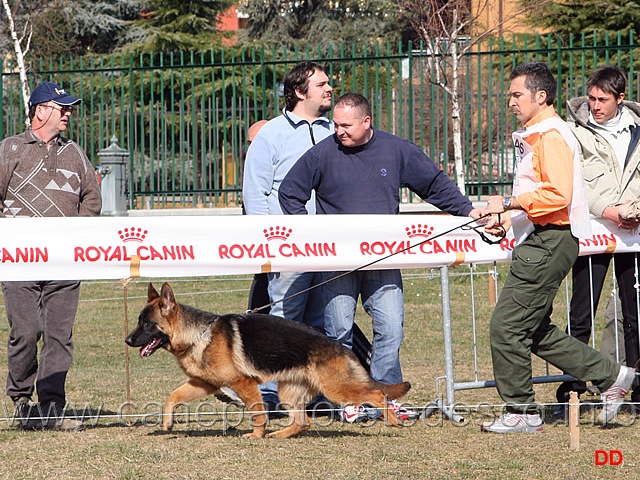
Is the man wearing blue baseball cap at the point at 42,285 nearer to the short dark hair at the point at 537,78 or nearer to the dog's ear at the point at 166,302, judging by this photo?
the dog's ear at the point at 166,302

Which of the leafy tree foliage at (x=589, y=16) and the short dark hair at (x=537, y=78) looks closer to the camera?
the short dark hair at (x=537, y=78)

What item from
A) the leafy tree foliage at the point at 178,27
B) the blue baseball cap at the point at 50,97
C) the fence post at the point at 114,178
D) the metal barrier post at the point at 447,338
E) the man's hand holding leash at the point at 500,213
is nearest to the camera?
the man's hand holding leash at the point at 500,213

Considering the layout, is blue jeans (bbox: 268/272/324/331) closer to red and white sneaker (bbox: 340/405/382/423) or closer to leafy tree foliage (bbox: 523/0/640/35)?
red and white sneaker (bbox: 340/405/382/423)

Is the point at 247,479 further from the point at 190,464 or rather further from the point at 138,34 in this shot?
the point at 138,34

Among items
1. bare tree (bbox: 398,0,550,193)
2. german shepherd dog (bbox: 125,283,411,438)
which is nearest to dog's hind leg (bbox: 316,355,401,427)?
german shepherd dog (bbox: 125,283,411,438)

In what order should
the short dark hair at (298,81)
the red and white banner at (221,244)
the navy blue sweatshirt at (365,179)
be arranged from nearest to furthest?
the red and white banner at (221,244) < the navy blue sweatshirt at (365,179) < the short dark hair at (298,81)

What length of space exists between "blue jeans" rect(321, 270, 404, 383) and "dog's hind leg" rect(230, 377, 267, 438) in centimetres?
63

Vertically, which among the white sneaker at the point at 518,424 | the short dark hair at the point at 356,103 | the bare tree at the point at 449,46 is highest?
the bare tree at the point at 449,46

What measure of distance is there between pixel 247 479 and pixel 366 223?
6.34 feet

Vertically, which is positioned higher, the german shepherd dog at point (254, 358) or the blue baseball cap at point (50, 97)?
the blue baseball cap at point (50, 97)

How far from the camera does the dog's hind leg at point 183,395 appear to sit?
6.04m

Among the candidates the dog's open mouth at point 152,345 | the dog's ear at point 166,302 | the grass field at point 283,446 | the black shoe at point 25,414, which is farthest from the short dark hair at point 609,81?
the black shoe at point 25,414

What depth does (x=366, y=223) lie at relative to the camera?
6.29m

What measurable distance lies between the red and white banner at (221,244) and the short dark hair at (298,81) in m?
0.95
